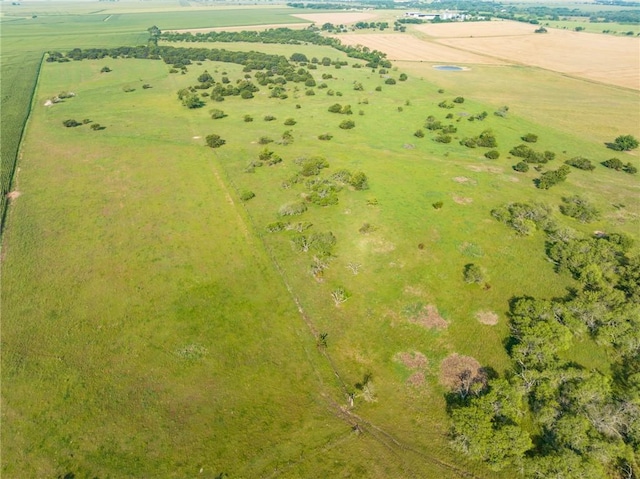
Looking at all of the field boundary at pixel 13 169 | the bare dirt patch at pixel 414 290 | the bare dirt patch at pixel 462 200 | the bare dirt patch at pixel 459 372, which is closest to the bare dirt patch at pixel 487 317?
the bare dirt patch at pixel 459 372

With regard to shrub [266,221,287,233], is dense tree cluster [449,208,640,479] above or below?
below

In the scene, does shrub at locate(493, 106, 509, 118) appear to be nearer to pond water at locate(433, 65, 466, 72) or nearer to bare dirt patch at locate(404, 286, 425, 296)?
pond water at locate(433, 65, 466, 72)

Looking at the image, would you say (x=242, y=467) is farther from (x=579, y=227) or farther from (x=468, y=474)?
(x=579, y=227)

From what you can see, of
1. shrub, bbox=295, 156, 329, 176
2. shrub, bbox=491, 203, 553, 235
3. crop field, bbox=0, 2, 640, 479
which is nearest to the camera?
crop field, bbox=0, 2, 640, 479

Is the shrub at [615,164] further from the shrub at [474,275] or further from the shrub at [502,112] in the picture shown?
the shrub at [474,275]

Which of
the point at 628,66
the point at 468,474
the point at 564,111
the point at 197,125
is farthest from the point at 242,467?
the point at 628,66

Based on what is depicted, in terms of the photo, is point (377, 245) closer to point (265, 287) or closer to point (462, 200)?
point (265, 287)

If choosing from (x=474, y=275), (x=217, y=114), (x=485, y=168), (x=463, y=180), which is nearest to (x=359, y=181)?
(x=463, y=180)

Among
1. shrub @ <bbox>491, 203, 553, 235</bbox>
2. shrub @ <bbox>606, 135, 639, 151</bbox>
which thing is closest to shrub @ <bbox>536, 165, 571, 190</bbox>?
shrub @ <bbox>491, 203, 553, 235</bbox>
